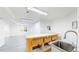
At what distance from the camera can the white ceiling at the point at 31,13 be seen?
3.85 feet

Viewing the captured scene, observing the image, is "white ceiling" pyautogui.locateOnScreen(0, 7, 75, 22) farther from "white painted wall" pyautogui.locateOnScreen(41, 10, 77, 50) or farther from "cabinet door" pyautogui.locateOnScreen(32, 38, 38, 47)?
"cabinet door" pyautogui.locateOnScreen(32, 38, 38, 47)

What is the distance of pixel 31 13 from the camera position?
3.92 ft

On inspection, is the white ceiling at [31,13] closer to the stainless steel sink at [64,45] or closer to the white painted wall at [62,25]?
the white painted wall at [62,25]

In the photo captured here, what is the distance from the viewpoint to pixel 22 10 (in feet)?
3.95

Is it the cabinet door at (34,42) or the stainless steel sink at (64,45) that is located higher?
the cabinet door at (34,42)

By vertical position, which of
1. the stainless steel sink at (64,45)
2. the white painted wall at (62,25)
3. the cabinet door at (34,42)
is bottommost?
the stainless steel sink at (64,45)

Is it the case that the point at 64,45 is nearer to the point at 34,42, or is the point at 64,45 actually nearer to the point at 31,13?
the point at 34,42

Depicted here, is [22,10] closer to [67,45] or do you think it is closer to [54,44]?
[54,44]

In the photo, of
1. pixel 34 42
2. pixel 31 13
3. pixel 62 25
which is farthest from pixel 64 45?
pixel 31 13

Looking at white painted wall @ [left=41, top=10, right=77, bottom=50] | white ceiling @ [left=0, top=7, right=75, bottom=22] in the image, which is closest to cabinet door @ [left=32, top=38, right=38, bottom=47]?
white painted wall @ [left=41, top=10, right=77, bottom=50]

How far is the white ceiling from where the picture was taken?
46.2 inches

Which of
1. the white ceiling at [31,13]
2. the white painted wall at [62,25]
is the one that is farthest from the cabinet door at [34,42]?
the white ceiling at [31,13]
